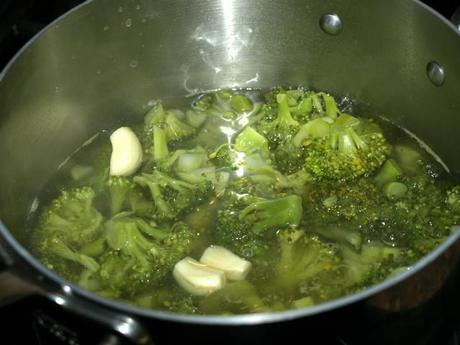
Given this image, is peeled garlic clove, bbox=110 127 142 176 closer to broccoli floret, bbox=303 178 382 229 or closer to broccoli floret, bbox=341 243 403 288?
broccoli floret, bbox=303 178 382 229

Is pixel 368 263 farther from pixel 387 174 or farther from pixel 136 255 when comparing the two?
pixel 136 255

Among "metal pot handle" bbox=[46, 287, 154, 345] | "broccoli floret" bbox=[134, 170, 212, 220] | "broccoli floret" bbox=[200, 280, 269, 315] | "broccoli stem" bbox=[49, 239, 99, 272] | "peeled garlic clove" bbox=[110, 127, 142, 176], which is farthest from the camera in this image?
"peeled garlic clove" bbox=[110, 127, 142, 176]

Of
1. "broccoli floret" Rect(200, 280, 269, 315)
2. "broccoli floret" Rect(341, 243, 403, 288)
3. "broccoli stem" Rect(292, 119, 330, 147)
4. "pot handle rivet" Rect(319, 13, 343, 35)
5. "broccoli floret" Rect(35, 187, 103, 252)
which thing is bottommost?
"broccoli floret" Rect(200, 280, 269, 315)

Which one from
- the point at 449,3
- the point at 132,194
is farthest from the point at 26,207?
the point at 449,3

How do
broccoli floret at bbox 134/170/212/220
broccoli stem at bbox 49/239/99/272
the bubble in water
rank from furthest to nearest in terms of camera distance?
the bubble in water, broccoli floret at bbox 134/170/212/220, broccoli stem at bbox 49/239/99/272

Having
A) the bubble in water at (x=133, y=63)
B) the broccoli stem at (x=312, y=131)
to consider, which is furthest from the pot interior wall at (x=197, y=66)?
the broccoli stem at (x=312, y=131)

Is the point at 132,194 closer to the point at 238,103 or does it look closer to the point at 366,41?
the point at 238,103

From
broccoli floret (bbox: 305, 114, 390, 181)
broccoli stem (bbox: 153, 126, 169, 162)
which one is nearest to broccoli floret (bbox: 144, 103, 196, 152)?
broccoli stem (bbox: 153, 126, 169, 162)
